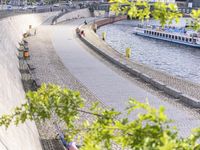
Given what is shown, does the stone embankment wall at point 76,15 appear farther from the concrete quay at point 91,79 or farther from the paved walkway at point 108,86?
the paved walkway at point 108,86

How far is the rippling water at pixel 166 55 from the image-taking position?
4942 cm

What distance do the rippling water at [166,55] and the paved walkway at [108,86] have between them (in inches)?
409

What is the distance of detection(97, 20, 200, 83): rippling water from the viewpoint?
162 ft

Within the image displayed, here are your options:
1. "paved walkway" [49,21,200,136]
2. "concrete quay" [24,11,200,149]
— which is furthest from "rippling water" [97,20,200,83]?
"paved walkway" [49,21,200,136]

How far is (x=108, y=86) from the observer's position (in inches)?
1184

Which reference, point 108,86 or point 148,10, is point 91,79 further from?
point 148,10

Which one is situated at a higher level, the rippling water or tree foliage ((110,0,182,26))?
tree foliage ((110,0,182,26))

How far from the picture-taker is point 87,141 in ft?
15.1

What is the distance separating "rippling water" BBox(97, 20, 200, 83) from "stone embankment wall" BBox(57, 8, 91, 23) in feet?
55.8

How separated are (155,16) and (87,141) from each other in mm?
1776

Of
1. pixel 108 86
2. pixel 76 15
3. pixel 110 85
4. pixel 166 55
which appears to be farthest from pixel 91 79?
pixel 76 15

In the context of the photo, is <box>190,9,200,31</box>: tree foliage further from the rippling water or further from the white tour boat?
the white tour boat

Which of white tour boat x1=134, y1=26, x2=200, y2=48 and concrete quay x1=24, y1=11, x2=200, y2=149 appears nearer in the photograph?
concrete quay x1=24, y1=11, x2=200, y2=149

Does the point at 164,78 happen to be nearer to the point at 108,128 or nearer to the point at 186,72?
the point at 186,72
